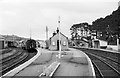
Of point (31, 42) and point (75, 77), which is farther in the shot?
point (31, 42)

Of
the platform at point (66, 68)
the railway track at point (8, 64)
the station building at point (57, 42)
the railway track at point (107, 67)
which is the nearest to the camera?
the platform at point (66, 68)

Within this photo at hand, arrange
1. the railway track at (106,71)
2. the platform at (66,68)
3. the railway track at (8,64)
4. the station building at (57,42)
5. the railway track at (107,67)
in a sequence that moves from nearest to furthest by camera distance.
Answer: the platform at (66,68) < the railway track at (106,71) < the railway track at (107,67) < the railway track at (8,64) < the station building at (57,42)

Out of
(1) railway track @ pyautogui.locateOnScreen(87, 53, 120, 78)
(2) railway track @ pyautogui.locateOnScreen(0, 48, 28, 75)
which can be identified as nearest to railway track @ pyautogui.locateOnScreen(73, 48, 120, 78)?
(1) railway track @ pyautogui.locateOnScreen(87, 53, 120, 78)

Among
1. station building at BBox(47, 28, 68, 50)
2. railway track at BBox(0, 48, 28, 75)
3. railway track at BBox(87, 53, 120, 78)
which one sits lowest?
railway track at BBox(87, 53, 120, 78)

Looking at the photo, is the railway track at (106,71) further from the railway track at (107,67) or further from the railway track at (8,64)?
the railway track at (8,64)

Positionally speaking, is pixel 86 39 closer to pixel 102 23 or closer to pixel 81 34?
pixel 81 34

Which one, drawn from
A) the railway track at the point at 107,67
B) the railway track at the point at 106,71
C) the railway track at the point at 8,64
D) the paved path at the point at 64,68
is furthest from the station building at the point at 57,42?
the railway track at the point at 106,71

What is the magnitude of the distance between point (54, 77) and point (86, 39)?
93937mm

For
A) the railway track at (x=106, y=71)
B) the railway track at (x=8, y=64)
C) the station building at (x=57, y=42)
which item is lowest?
the railway track at (x=106, y=71)

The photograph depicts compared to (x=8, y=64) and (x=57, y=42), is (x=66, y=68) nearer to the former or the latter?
(x=8, y=64)

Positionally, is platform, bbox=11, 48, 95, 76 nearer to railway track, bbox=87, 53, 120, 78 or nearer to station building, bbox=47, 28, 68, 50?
railway track, bbox=87, 53, 120, 78

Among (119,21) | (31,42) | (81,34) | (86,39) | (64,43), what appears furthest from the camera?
(81,34)

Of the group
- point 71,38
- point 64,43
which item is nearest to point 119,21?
point 64,43

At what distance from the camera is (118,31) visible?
64.4 metres
